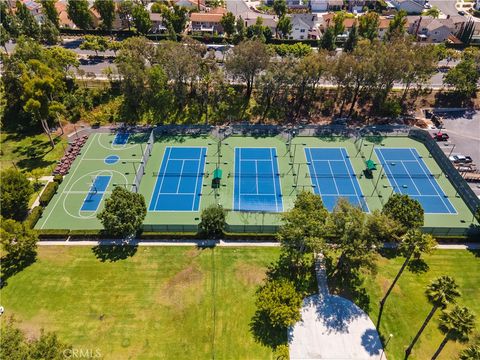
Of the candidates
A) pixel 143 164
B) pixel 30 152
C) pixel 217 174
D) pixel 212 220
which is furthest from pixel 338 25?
pixel 30 152

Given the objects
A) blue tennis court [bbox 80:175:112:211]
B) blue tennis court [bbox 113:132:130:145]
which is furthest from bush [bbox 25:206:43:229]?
blue tennis court [bbox 113:132:130:145]

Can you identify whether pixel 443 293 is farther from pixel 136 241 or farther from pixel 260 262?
pixel 136 241

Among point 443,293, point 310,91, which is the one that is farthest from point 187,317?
point 310,91

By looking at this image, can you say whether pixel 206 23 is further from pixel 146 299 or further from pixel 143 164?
pixel 146 299

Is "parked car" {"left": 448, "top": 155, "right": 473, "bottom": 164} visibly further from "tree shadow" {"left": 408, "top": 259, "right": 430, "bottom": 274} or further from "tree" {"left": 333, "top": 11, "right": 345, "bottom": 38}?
"tree" {"left": 333, "top": 11, "right": 345, "bottom": 38}

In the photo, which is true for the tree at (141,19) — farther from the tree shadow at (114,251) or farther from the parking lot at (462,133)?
the parking lot at (462,133)

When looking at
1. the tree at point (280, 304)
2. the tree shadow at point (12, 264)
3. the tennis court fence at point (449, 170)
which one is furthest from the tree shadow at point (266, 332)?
the tennis court fence at point (449, 170)
